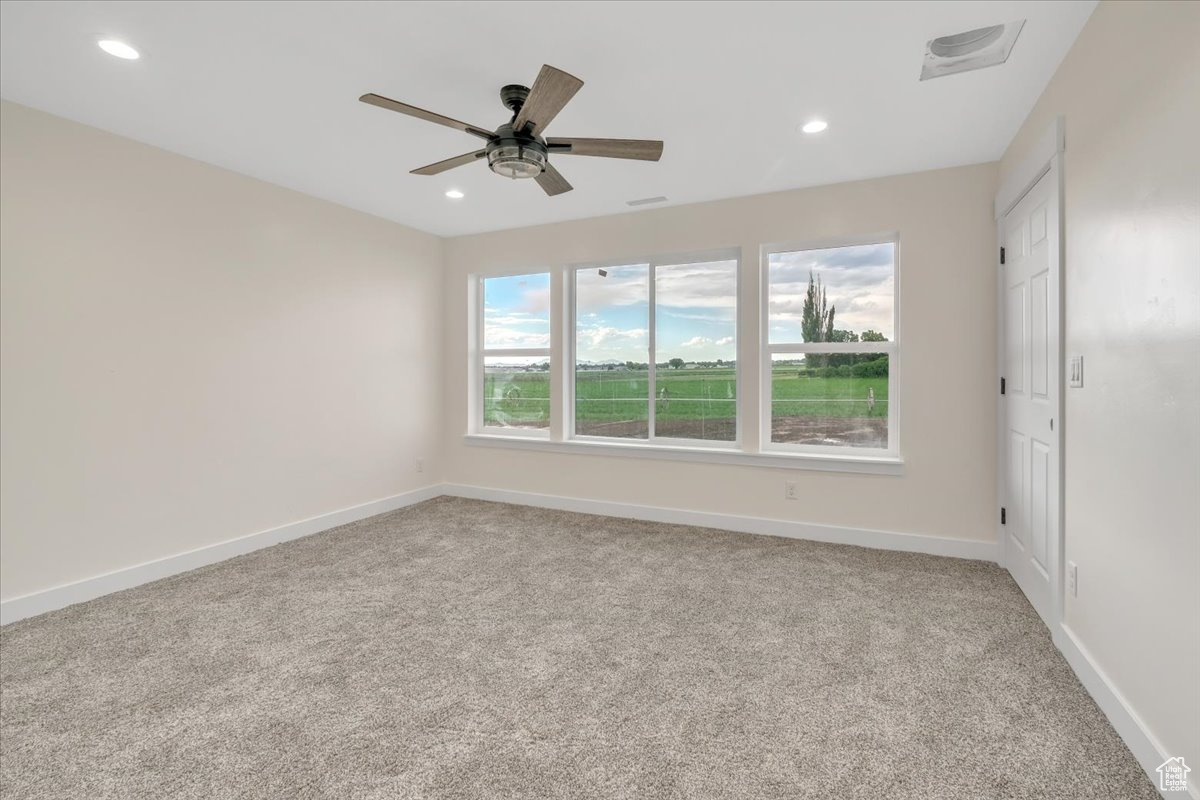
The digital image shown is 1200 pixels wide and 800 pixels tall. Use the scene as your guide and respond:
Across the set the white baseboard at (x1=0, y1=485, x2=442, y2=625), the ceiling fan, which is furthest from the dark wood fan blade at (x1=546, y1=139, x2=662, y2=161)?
the white baseboard at (x1=0, y1=485, x2=442, y2=625)

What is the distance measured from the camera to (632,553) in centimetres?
→ 347

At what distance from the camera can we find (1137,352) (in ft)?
5.36

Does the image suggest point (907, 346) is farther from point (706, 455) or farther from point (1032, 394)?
point (706, 455)

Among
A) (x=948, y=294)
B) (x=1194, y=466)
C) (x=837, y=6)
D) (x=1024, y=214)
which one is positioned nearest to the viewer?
(x=1194, y=466)

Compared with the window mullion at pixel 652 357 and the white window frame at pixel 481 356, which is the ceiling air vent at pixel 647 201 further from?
the white window frame at pixel 481 356

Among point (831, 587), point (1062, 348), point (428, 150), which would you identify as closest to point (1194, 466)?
point (1062, 348)

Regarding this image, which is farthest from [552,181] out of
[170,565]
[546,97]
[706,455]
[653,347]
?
[170,565]

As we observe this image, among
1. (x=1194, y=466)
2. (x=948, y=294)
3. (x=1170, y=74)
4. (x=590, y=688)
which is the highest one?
(x=1170, y=74)

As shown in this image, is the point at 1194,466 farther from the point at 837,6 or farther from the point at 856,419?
the point at 856,419

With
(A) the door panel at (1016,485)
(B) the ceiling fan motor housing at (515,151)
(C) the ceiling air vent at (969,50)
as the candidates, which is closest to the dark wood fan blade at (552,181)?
(B) the ceiling fan motor housing at (515,151)

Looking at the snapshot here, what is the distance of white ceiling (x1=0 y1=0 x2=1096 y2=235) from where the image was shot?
1.94m

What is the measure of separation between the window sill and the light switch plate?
1.48 m

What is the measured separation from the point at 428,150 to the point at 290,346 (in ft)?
5.87

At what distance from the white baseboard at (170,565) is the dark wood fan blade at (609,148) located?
3225mm
